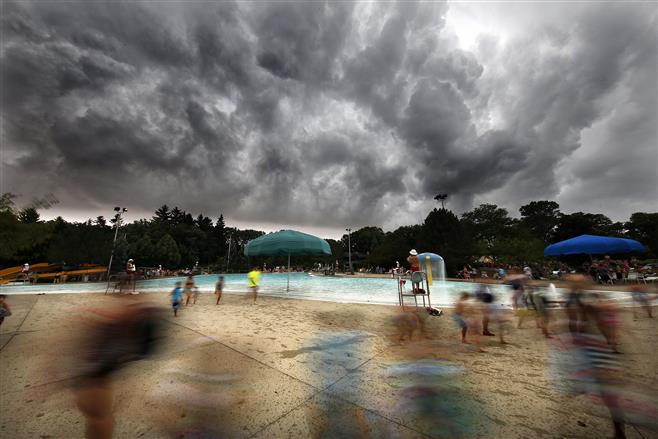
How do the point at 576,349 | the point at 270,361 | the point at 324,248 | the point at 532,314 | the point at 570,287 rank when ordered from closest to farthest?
the point at 576,349, the point at 570,287, the point at 270,361, the point at 532,314, the point at 324,248

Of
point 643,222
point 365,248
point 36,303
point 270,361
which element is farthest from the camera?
point 365,248

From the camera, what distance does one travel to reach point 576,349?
10.1 ft

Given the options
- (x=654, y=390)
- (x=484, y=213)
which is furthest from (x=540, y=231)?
(x=654, y=390)

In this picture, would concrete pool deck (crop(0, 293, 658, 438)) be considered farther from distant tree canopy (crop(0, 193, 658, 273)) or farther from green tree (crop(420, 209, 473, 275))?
green tree (crop(420, 209, 473, 275))

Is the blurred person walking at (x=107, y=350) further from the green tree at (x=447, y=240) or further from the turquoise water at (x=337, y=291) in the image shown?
the green tree at (x=447, y=240)

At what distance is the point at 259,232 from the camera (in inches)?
4008

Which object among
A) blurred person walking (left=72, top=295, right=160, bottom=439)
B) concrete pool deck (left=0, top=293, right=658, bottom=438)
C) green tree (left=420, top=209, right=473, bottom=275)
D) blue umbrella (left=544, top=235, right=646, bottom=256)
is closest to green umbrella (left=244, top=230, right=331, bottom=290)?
concrete pool deck (left=0, top=293, right=658, bottom=438)

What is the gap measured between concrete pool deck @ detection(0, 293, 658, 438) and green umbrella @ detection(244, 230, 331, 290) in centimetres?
671

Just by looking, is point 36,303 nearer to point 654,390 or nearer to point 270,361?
point 270,361

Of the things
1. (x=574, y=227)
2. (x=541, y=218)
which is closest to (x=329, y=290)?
(x=574, y=227)

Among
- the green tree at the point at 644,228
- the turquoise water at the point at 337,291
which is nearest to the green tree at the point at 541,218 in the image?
the green tree at the point at 644,228

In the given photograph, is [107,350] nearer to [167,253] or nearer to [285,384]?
[285,384]

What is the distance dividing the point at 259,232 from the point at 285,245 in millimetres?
91973

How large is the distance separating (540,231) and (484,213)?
15243 millimetres
